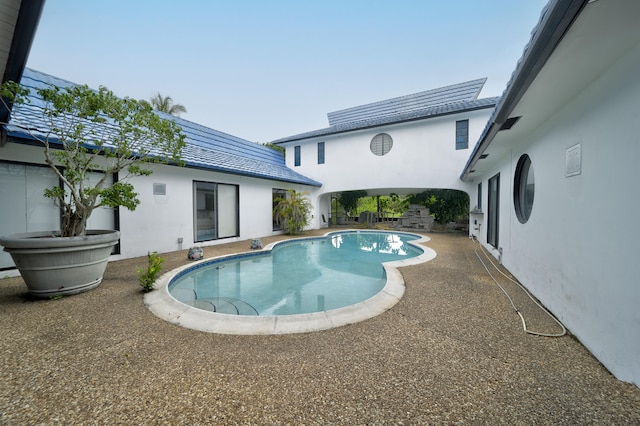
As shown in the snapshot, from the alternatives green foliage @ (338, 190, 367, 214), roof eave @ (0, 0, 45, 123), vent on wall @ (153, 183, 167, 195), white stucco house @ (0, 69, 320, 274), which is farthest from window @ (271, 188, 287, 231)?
roof eave @ (0, 0, 45, 123)

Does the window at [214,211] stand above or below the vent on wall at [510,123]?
below

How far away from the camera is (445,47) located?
11562 mm

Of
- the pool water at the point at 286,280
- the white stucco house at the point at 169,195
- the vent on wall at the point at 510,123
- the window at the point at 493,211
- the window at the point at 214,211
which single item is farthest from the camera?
the window at the point at 214,211

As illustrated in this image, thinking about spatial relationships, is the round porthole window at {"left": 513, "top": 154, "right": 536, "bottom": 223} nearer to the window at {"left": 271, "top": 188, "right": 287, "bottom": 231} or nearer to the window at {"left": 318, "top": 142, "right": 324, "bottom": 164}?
the window at {"left": 271, "top": 188, "right": 287, "bottom": 231}

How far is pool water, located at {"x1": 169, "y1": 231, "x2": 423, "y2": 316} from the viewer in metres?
4.14

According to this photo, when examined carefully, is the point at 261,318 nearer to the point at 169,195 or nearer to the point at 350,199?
the point at 169,195

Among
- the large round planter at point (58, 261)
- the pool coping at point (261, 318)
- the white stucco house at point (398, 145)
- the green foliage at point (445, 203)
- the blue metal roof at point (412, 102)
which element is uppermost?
the blue metal roof at point (412, 102)

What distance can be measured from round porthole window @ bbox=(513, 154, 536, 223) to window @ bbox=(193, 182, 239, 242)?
8.90 metres

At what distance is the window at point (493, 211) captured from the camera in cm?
674

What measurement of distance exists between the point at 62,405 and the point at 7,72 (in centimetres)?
389

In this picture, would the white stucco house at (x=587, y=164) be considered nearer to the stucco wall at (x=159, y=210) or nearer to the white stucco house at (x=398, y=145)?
the white stucco house at (x=398, y=145)

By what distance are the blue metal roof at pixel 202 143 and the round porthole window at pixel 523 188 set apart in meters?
7.75

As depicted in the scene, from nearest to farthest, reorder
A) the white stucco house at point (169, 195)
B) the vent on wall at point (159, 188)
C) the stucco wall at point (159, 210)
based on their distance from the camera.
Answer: the white stucco house at point (169, 195) → the stucco wall at point (159, 210) → the vent on wall at point (159, 188)

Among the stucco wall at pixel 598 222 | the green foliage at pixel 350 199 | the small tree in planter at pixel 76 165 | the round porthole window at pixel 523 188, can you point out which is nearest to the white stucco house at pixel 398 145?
the green foliage at pixel 350 199
